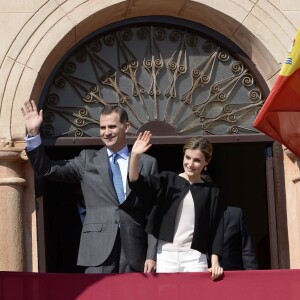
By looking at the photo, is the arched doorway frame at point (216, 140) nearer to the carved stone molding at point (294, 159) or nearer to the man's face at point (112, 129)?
the carved stone molding at point (294, 159)

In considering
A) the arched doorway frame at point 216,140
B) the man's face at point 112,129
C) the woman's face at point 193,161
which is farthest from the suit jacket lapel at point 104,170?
the arched doorway frame at point 216,140

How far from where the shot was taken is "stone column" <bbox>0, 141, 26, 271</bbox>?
10.3 m

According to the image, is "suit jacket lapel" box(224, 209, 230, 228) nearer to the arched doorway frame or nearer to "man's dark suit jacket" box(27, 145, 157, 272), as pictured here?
"man's dark suit jacket" box(27, 145, 157, 272)

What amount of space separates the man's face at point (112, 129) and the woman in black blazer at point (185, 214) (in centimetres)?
34

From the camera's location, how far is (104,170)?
964cm

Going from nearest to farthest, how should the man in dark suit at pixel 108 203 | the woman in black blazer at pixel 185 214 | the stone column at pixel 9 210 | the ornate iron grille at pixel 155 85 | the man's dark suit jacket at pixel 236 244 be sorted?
1. the woman in black blazer at pixel 185 214
2. the man in dark suit at pixel 108 203
3. the man's dark suit jacket at pixel 236 244
4. the stone column at pixel 9 210
5. the ornate iron grille at pixel 155 85

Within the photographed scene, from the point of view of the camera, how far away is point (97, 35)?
10969 millimetres

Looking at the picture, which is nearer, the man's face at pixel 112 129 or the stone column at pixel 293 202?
the man's face at pixel 112 129

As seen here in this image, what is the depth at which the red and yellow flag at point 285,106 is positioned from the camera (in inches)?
376

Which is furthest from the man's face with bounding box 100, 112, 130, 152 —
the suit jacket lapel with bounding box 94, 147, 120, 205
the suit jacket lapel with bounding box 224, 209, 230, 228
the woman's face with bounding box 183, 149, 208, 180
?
the suit jacket lapel with bounding box 224, 209, 230, 228

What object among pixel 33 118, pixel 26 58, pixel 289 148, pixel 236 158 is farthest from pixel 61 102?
pixel 236 158

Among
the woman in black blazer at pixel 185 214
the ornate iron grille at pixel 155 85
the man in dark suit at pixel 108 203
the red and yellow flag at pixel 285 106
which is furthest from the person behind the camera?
the ornate iron grille at pixel 155 85

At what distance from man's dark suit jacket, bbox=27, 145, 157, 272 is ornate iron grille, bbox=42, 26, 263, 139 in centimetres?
118

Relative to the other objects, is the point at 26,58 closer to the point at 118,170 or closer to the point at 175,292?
the point at 118,170
